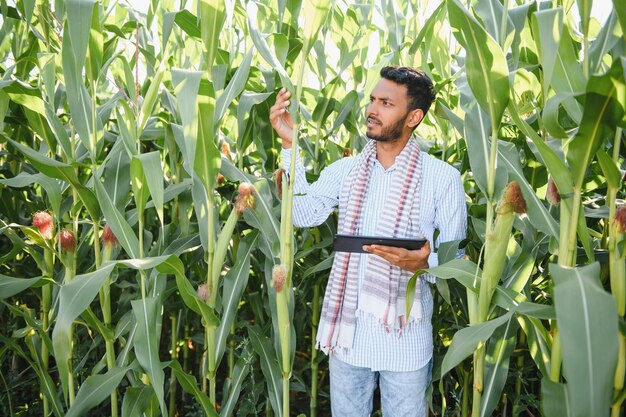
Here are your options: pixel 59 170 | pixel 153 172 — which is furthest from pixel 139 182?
pixel 59 170

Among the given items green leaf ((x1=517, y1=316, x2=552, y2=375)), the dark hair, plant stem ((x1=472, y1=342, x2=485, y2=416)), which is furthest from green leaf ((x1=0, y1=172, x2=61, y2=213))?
green leaf ((x1=517, y1=316, x2=552, y2=375))

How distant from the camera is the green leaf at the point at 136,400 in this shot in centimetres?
245

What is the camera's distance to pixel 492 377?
230 cm

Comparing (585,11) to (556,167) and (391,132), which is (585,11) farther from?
(391,132)

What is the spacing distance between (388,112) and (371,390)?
1127 mm

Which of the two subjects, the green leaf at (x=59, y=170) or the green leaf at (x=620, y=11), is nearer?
the green leaf at (x=620, y=11)

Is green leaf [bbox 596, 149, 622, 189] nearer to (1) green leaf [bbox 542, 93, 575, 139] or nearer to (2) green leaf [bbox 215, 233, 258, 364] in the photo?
(1) green leaf [bbox 542, 93, 575, 139]

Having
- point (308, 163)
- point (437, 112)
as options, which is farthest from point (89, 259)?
point (437, 112)

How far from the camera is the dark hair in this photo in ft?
8.27

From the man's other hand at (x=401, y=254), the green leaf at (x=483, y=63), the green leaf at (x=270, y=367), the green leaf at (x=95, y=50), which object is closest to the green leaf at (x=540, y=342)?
the man's other hand at (x=401, y=254)

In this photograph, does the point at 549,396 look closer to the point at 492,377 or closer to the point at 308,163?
the point at 492,377

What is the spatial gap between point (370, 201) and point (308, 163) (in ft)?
3.20

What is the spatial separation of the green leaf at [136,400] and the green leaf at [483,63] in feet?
5.37

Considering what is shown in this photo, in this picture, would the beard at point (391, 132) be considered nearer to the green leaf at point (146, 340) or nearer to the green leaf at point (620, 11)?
the green leaf at point (620, 11)
